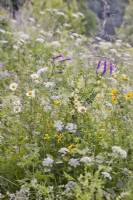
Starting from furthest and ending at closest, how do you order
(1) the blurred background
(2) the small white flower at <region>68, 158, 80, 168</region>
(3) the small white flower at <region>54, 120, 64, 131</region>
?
(1) the blurred background
(3) the small white flower at <region>54, 120, 64, 131</region>
(2) the small white flower at <region>68, 158, 80, 168</region>

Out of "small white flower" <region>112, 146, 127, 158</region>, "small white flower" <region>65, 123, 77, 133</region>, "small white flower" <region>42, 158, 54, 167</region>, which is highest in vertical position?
"small white flower" <region>65, 123, 77, 133</region>

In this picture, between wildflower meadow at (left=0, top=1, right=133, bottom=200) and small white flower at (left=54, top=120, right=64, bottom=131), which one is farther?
small white flower at (left=54, top=120, right=64, bottom=131)

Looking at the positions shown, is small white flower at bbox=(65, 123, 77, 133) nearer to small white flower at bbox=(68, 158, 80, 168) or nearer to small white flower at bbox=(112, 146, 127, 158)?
small white flower at bbox=(68, 158, 80, 168)

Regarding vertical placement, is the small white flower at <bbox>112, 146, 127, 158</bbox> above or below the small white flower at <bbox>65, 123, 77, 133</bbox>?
below

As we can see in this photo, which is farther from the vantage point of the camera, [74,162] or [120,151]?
[74,162]

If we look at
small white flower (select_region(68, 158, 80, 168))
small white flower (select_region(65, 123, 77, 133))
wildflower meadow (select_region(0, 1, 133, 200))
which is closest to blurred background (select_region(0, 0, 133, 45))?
wildflower meadow (select_region(0, 1, 133, 200))

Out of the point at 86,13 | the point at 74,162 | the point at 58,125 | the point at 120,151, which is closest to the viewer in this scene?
the point at 120,151

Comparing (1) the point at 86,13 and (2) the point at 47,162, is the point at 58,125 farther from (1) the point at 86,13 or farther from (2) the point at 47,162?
(1) the point at 86,13

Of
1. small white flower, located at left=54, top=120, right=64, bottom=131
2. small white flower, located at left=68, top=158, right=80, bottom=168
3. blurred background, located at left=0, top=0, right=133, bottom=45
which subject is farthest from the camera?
blurred background, located at left=0, top=0, right=133, bottom=45

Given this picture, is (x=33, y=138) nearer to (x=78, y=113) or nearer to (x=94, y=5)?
(x=78, y=113)

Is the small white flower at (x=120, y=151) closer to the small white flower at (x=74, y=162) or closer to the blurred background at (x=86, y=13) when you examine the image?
the small white flower at (x=74, y=162)

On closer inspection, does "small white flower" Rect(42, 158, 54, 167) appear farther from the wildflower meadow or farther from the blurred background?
the blurred background

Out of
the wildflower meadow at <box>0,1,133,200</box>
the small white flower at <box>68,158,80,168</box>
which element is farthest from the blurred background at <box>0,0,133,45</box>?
the small white flower at <box>68,158,80,168</box>

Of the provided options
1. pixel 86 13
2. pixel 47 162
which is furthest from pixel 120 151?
pixel 86 13
